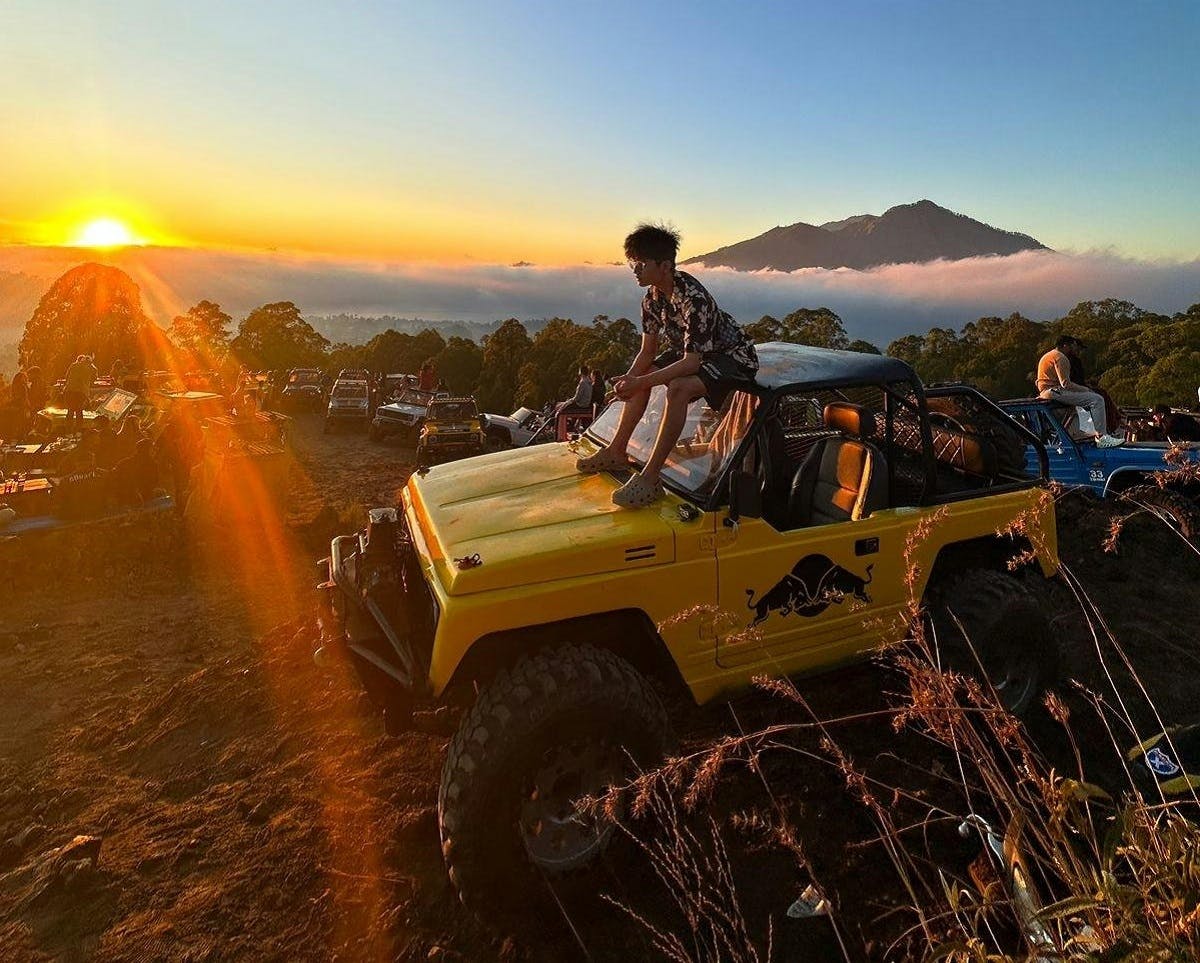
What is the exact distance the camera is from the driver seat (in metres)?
3.46

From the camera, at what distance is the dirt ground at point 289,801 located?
276cm

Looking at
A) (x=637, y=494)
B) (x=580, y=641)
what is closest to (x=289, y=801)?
(x=580, y=641)

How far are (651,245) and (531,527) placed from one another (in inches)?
68.6

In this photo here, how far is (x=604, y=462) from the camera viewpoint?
385 centimetres

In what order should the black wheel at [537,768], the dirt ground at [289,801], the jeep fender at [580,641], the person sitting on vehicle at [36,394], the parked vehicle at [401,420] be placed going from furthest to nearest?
the parked vehicle at [401,420] → the person sitting on vehicle at [36,394] → the jeep fender at [580,641] → the dirt ground at [289,801] → the black wheel at [537,768]

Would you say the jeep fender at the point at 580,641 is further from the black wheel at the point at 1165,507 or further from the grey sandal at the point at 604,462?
the black wheel at the point at 1165,507

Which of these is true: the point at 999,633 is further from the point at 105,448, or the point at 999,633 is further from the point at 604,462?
the point at 105,448

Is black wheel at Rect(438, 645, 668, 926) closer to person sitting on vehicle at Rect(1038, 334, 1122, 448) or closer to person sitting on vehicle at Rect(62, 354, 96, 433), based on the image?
person sitting on vehicle at Rect(1038, 334, 1122, 448)

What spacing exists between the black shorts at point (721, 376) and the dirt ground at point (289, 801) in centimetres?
173

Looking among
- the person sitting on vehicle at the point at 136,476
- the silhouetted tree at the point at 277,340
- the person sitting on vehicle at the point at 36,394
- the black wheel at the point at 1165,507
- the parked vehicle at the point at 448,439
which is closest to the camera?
the black wheel at the point at 1165,507

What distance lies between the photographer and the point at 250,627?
610 centimetres

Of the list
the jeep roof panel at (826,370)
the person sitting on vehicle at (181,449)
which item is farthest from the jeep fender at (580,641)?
the person sitting on vehicle at (181,449)

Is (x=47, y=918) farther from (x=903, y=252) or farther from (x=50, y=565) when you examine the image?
(x=903, y=252)

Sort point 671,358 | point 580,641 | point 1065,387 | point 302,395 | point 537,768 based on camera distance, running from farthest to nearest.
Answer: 1. point 302,395
2. point 1065,387
3. point 671,358
4. point 580,641
5. point 537,768
